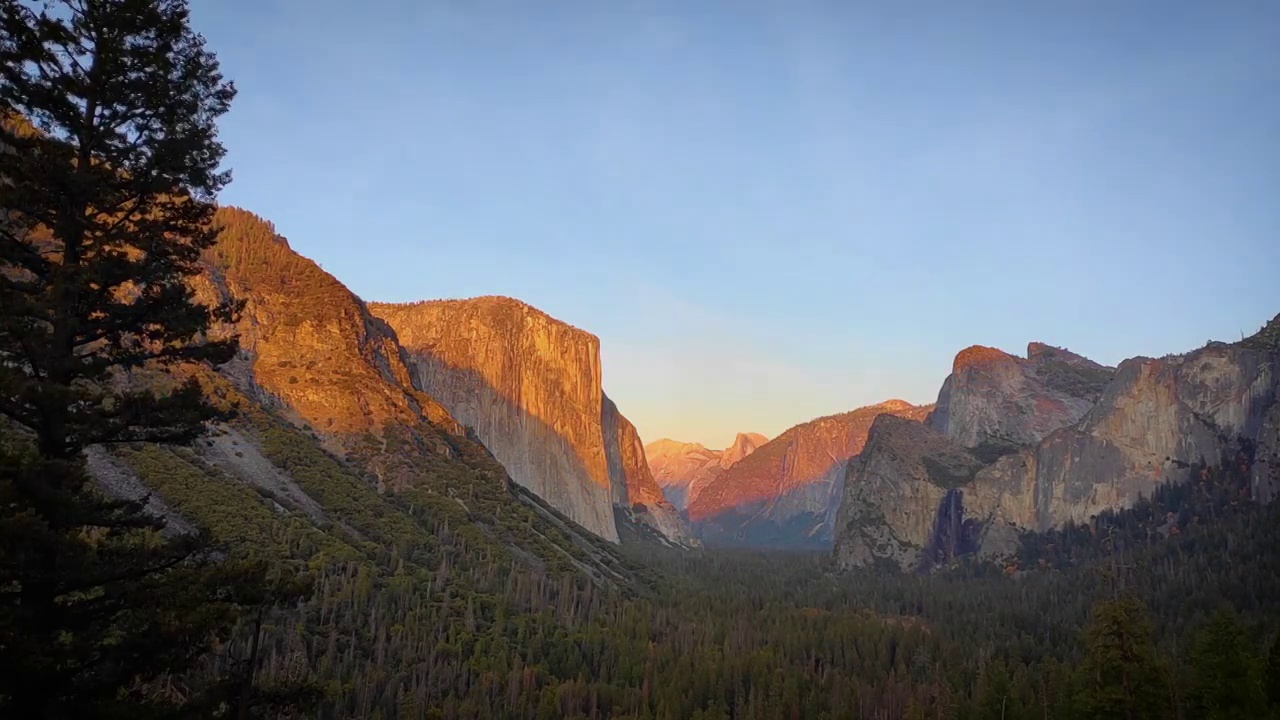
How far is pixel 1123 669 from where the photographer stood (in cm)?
4047

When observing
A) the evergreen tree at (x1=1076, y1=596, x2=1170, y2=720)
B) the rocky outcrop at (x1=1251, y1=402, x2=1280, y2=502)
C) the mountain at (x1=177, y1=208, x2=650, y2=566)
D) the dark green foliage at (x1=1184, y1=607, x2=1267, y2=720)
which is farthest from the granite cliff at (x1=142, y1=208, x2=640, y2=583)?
the rocky outcrop at (x1=1251, y1=402, x2=1280, y2=502)

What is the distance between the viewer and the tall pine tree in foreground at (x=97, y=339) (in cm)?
1270

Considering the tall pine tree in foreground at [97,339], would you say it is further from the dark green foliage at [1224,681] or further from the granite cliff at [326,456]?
the granite cliff at [326,456]

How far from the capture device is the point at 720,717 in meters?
75.6

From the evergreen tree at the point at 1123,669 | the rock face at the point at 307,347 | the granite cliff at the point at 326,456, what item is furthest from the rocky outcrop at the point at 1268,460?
the rock face at the point at 307,347

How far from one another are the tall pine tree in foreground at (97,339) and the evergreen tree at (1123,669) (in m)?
43.3

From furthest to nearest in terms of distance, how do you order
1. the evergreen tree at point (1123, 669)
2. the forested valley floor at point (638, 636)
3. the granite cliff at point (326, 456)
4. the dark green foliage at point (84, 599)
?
the granite cliff at point (326, 456) < the forested valley floor at point (638, 636) < the evergreen tree at point (1123, 669) < the dark green foliage at point (84, 599)

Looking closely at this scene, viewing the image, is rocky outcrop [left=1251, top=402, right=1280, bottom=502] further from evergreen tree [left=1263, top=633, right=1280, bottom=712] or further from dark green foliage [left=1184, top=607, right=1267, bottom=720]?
evergreen tree [left=1263, top=633, right=1280, bottom=712]

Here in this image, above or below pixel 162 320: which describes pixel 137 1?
above

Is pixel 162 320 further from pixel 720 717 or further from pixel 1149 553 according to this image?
pixel 1149 553

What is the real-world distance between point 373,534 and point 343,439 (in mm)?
25676

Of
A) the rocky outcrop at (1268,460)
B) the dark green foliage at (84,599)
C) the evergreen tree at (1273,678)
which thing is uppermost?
the rocky outcrop at (1268,460)

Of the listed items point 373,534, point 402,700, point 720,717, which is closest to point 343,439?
point 373,534

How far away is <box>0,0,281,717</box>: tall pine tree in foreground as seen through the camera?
12.7 meters
